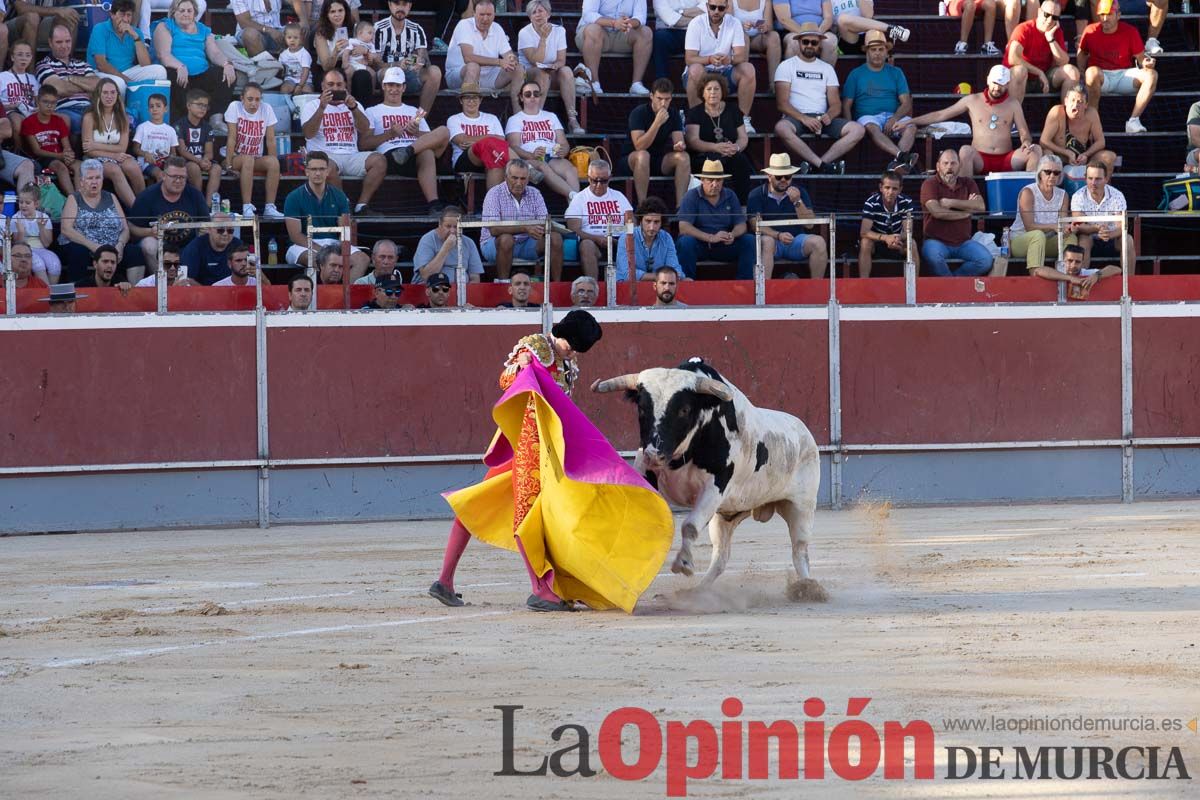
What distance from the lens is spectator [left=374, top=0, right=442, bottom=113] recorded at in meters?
14.3

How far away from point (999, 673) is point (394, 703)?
1967mm

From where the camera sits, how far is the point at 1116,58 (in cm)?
1554

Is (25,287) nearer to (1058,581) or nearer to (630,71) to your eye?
(630,71)

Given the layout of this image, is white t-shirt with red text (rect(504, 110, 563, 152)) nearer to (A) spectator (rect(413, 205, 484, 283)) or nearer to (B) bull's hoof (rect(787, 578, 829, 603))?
(A) spectator (rect(413, 205, 484, 283))

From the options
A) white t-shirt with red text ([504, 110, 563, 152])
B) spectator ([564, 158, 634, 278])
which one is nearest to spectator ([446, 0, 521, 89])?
white t-shirt with red text ([504, 110, 563, 152])

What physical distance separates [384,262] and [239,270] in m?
0.99

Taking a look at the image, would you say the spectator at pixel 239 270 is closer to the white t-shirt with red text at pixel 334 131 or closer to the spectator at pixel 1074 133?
the white t-shirt with red text at pixel 334 131

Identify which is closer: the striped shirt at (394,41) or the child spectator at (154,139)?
the child spectator at (154,139)

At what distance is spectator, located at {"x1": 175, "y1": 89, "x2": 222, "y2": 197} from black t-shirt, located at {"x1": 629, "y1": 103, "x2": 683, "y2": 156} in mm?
3275

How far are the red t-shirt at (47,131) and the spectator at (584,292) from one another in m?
3.95

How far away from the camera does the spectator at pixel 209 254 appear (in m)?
11.9

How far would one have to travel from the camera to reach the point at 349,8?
1463 cm

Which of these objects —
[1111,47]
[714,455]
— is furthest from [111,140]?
[1111,47]

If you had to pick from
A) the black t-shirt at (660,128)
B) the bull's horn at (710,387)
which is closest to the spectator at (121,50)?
the black t-shirt at (660,128)
